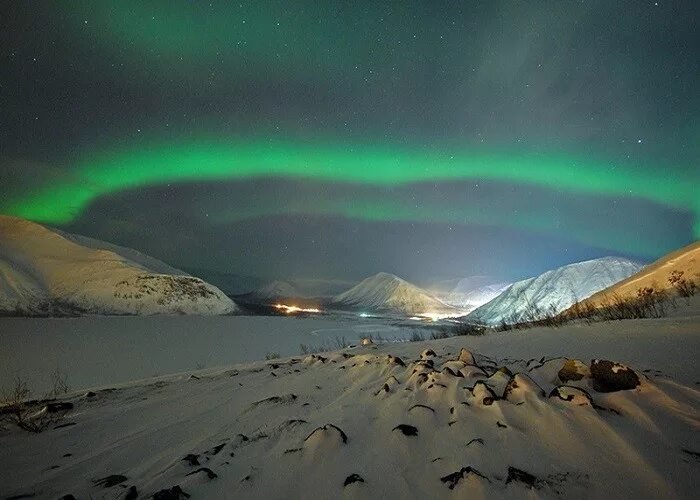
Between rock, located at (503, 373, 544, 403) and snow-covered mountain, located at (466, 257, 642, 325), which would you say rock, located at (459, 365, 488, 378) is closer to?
rock, located at (503, 373, 544, 403)

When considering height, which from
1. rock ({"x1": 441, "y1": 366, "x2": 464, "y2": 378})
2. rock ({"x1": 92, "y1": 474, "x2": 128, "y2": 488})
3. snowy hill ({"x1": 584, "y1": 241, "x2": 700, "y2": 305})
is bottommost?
rock ({"x1": 92, "y1": 474, "x2": 128, "y2": 488})

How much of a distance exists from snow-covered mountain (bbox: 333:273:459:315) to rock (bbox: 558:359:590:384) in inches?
4176

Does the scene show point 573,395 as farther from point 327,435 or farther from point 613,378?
point 327,435

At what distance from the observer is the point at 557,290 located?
60.9 meters

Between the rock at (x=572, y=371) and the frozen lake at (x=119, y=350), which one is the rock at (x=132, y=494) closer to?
the rock at (x=572, y=371)

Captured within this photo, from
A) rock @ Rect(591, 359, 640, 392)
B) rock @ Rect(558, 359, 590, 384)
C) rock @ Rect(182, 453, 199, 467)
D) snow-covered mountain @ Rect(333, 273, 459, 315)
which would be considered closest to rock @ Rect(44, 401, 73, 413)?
rock @ Rect(182, 453, 199, 467)

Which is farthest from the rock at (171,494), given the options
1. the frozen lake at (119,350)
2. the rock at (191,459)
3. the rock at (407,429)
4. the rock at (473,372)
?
the frozen lake at (119,350)

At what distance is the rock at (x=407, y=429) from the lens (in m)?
1.80

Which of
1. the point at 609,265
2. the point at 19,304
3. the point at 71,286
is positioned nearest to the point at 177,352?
the point at 19,304

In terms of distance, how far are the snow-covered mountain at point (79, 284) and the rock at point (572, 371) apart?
1684 inches

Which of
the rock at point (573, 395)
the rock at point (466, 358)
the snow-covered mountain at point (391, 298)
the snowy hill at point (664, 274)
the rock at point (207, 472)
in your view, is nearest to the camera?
the rock at point (207, 472)

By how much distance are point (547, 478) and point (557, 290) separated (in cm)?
7043

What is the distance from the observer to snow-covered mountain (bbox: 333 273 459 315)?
4761 inches

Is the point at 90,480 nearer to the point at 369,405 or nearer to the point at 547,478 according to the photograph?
the point at 369,405
